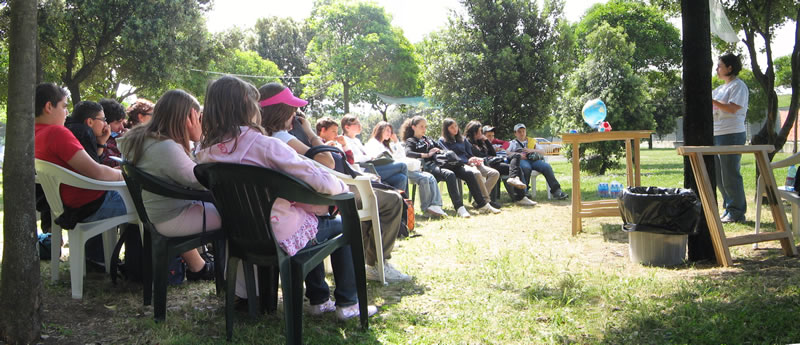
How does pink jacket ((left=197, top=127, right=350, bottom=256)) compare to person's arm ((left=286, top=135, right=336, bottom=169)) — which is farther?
person's arm ((left=286, top=135, right=336, bottom=169))

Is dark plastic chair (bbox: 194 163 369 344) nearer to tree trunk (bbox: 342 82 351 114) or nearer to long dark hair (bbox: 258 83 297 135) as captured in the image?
long dark hair (bbox: 258 83 297 135)

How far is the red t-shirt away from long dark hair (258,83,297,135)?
3.95ft

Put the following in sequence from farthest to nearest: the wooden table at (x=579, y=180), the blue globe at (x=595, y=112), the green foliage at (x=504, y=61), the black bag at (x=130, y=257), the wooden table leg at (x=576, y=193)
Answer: the green foliage at (x=504, y=61) < the blue globe at (x=595, y=112) < the wooden table leg at (x=576, y=193) < the wooden table at (x=579, y=180) < the black bag at (x=130, y=257)

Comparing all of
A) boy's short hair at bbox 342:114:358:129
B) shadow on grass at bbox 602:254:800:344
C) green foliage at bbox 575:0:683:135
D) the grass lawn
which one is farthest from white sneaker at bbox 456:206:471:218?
green foliage at bbox 575:0:683:135

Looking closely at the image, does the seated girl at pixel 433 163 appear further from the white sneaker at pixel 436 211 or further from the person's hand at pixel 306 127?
the person's hand at pixel 306 127

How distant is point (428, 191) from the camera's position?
7816mm

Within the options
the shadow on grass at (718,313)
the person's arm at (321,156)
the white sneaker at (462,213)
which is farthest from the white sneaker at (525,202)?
the person's arm at (321,156)

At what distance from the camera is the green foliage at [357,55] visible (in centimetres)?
3759

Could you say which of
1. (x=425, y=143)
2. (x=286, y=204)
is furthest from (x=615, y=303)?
(x=425, y=143)

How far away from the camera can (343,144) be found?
22.2 ft

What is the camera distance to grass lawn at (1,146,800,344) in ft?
9.47

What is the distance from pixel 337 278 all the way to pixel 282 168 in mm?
820

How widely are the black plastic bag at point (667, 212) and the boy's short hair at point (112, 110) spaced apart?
4.22 m

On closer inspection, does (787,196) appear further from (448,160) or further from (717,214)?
(448,160)
